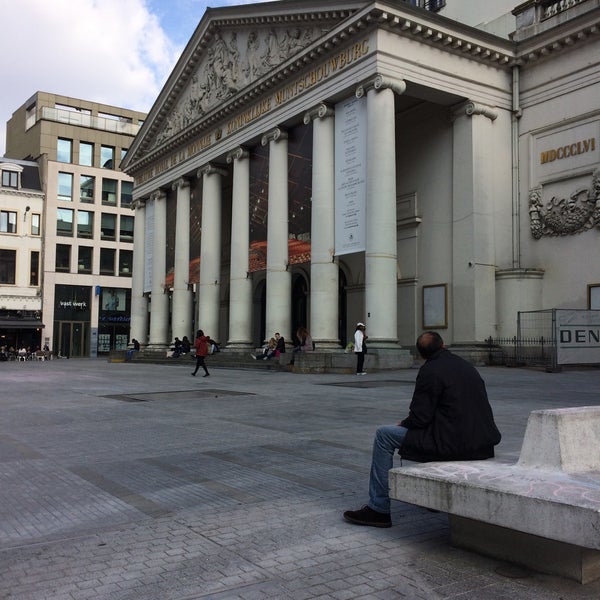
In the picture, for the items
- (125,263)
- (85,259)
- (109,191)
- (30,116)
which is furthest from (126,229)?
(30,116)

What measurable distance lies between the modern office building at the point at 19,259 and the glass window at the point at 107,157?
642cm

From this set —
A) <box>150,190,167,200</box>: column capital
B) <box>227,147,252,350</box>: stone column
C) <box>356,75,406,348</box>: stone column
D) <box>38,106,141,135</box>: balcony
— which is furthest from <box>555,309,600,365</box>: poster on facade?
<box>38,106,141,135</box>: balcony

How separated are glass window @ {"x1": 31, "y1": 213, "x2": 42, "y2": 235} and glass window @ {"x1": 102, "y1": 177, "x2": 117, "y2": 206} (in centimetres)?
591

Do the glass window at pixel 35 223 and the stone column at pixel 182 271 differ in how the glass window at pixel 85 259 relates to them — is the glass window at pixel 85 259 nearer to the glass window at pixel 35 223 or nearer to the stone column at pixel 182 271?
the glass window at pixel 35 223

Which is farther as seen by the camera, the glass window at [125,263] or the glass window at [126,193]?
the glass window at [126,193]

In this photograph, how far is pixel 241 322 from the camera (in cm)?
3066

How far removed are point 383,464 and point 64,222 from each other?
55162 mm

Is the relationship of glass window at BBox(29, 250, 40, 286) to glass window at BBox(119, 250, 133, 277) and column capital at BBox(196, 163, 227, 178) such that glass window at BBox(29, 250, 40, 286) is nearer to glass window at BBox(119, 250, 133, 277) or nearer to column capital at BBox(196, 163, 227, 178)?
glass window at BBox(119, 250, 133, 277)

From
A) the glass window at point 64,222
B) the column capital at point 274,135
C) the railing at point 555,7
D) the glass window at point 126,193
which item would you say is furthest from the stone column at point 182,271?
the glass window at point 126,193

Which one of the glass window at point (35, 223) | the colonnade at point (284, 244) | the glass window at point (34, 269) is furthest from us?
the glass window at point (35, 223)

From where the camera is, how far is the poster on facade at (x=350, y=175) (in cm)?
2362

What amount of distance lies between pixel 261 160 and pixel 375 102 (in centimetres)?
855

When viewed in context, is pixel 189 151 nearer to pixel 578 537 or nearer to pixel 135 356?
pixel 135 356

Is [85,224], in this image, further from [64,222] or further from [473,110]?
[473,110]
